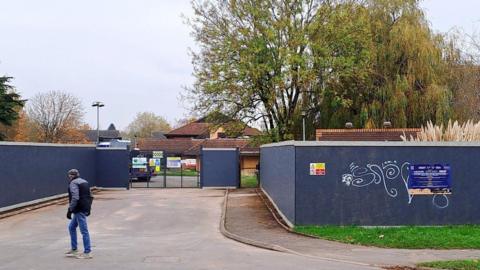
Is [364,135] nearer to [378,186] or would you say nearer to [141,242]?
[378,186]

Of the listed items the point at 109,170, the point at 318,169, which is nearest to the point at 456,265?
the point at 318,169

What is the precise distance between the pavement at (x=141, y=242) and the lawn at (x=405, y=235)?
2275 millimetres

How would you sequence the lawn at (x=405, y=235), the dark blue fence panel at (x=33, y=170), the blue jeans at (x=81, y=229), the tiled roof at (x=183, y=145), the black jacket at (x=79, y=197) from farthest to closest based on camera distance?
the tiled roof at (x=183, y=145) < the dark blue fence panel at (x=33, y=170) < the lawn at (x=405, y=235) < the black jacket at (x=79, y=197) < the blue jeans at (x=81, y=229)

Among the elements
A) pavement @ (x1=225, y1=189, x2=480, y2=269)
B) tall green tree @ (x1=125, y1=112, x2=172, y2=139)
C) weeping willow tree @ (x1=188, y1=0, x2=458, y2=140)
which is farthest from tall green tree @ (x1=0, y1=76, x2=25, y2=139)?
tall green tree @ (x1=125, y1=112, x2=172, y2=139)

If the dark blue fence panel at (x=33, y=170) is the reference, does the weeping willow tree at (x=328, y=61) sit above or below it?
above

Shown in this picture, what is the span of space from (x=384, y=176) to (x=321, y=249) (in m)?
3.79

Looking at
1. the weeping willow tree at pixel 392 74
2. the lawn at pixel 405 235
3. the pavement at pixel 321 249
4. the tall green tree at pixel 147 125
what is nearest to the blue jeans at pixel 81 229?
the pavement at pixel 321 249

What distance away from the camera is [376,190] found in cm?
1562

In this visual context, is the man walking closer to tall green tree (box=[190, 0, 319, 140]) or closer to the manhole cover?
the manhole cover

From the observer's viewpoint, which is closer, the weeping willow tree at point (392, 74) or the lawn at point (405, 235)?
the lawn at point (405, 235)

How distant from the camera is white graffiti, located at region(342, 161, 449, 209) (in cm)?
1565

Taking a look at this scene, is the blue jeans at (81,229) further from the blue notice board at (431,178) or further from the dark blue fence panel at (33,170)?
the dark blue fence panel at (33,170)

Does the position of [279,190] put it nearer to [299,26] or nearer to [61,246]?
[61,246]

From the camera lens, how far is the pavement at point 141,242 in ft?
35.8
